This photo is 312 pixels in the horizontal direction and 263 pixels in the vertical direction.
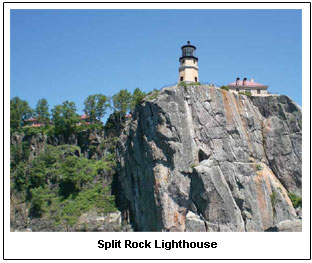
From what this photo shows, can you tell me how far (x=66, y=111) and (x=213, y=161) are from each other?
27.0 m

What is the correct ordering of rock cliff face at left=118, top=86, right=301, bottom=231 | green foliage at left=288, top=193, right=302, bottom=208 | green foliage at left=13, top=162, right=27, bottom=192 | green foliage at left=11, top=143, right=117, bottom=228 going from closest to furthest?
1. rock cliff face at left=118, top=86, right=301, bottom=231
2. green foliage at left=288, top=193, right=302, bottom=208
3. green foliage at left=11, top=143, right=117, bottom=228
4. green foliage at left=13, top=162, right=27, bottom=192

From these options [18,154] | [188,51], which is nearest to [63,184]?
[18,154]

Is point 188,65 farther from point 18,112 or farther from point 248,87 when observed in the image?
point 18,112

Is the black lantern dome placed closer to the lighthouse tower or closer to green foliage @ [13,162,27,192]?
the lighthouse tower

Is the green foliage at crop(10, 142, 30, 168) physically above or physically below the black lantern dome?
below

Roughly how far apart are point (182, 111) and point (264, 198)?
1192 cm

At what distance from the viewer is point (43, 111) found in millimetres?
50031

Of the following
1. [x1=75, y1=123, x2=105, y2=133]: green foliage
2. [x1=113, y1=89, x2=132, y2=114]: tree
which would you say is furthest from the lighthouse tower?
[x1=75, y1=123, x2=105, y2=133]: green foliage

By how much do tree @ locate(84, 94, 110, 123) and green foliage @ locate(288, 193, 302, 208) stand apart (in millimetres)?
29700

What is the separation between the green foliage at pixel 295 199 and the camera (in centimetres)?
3070

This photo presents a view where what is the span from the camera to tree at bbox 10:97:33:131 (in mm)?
47281

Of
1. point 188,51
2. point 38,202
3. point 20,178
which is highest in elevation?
point 188,51
